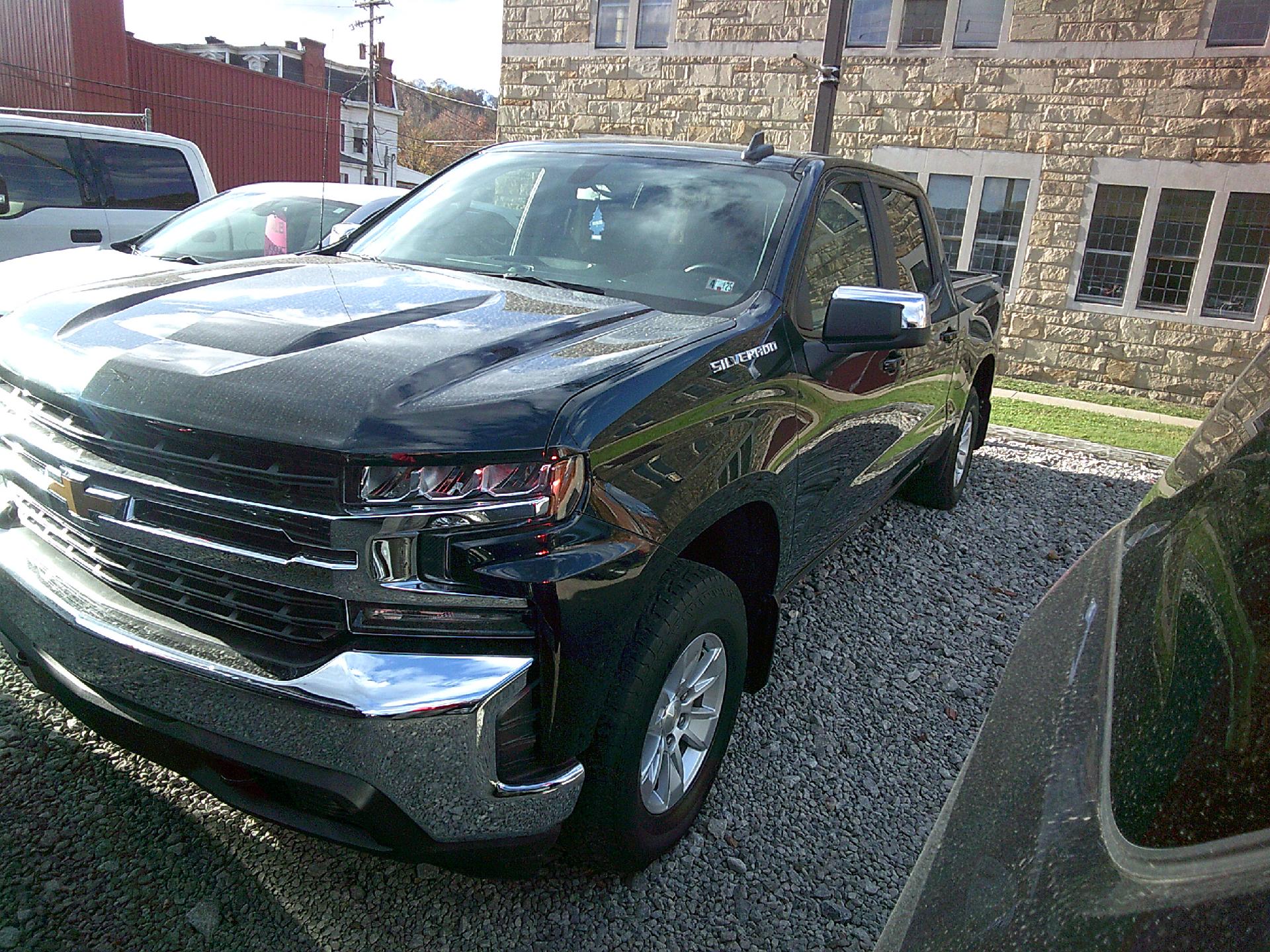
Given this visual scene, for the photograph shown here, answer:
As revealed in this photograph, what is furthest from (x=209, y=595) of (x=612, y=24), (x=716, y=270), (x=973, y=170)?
(x=612, y=24)

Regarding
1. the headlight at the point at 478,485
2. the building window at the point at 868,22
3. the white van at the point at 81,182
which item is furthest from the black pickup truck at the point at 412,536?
the building window at the point at 868,22

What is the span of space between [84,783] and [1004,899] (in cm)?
254

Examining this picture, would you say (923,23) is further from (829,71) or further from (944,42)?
(829,71)

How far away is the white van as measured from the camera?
26.0 ft

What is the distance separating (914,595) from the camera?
4.64 metres

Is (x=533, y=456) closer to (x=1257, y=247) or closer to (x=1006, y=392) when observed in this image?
(x=1006, y=392)

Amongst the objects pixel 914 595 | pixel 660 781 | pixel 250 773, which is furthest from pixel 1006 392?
pixel 250 773

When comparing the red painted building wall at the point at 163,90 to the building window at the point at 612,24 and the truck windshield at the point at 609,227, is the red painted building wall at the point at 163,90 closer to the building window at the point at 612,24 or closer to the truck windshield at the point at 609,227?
the building window at the point at 612,24

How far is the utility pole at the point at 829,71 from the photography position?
8.45 meters

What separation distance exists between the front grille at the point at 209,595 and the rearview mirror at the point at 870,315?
181cm

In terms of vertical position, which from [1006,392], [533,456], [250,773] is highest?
[533,456]

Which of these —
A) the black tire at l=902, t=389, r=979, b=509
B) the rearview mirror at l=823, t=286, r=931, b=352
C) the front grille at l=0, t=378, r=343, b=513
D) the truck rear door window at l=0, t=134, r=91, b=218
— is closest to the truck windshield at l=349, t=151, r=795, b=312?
the rearview mirror at l=823, t=286, r=931, b=352

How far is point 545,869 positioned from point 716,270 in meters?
1.88

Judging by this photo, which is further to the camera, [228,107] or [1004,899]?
[228,107]
